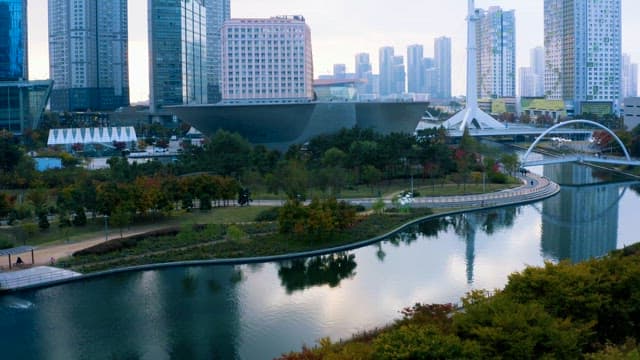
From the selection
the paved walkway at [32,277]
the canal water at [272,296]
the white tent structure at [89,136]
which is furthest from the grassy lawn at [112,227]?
the white tent structure at [89,136]

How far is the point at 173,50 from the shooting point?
159ft

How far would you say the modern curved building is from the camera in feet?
91.5

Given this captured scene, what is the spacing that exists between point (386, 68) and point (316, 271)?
85.0 meters

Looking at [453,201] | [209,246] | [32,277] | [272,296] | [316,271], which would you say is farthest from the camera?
[453,201]

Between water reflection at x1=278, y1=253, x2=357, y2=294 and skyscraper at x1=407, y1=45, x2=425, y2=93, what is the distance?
88714 mm

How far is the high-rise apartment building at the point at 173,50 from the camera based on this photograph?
4778 centimetres

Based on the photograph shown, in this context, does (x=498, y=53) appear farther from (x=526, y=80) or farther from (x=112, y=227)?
(x=112, y=227)

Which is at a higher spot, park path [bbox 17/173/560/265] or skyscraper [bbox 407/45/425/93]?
skyscraper [bbox 407/45/425/93]

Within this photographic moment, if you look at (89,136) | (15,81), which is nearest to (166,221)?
(89,136)

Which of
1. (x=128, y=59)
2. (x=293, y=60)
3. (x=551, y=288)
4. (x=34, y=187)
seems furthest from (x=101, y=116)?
(x=551, y=288)

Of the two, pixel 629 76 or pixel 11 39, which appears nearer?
pixel 11 39

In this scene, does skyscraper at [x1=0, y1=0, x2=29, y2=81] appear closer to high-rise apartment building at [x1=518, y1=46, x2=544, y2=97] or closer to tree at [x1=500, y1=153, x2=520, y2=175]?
tree at [x1=500, y1=153, x2=520, y2=175]

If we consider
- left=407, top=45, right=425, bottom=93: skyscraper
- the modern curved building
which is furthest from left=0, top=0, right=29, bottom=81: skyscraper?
left=407, top=45, right=425, bottom=93: skyscraper

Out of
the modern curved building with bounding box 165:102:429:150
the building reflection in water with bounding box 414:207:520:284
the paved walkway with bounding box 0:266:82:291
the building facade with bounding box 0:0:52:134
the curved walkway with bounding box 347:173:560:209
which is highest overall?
the building facade with bounding box 0:0:52:134
